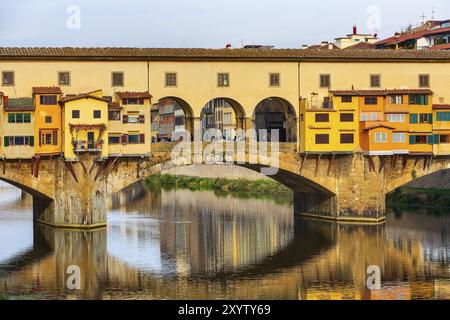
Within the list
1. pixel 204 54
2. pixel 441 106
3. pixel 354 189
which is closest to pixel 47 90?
pixel 204 54

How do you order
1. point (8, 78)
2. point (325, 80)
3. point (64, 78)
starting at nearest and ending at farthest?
point (8, 78) < point (64, 78) < point (325, 80)

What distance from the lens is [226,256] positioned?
4344 centimetres

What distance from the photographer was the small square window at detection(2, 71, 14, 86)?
4850cm

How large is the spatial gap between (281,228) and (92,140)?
9716 millimetres

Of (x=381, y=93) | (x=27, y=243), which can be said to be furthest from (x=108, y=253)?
(x=381, y=93)

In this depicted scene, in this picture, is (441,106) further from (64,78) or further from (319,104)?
(64,78)

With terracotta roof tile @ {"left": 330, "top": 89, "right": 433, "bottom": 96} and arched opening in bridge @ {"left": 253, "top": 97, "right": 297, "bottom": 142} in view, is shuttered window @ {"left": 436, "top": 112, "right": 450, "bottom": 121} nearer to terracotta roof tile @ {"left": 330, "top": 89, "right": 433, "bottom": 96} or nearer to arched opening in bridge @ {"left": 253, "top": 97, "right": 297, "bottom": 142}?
terracotta roof tile @ {"left": 330, "top": 89, "right": 433, "bottom": 96}

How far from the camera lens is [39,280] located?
123 ft

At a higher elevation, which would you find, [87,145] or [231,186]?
[87,145]

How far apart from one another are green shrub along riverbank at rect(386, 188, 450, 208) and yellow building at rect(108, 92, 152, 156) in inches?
687

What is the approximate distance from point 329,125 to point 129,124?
9.41 meters

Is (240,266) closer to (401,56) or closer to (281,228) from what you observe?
(281,228)

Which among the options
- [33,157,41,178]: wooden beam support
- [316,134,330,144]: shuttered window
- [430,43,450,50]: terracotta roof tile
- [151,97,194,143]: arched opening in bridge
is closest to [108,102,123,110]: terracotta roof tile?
[33,157,41,178]: wooden beam support

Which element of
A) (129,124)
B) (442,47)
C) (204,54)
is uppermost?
(442,47)
